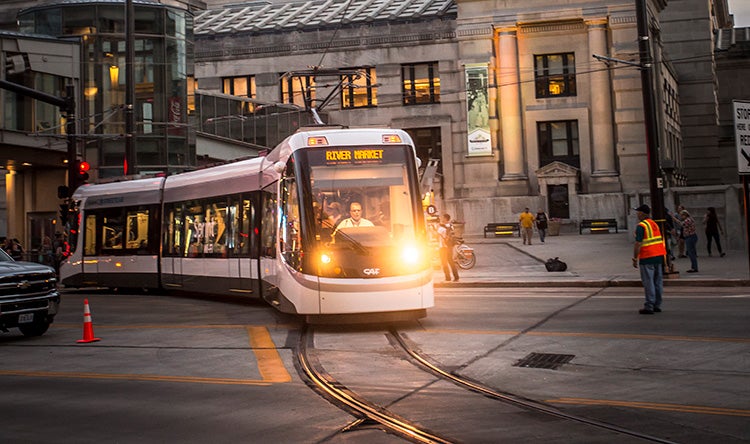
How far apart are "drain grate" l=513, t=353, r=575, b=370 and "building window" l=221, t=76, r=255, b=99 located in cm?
4925

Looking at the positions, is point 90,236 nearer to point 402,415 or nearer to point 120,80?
point 120,80

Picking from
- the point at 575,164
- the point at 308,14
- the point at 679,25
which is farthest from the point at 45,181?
the point at 679,25

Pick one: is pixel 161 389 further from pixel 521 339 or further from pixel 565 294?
pixel 565 294

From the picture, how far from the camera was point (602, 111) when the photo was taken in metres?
51.3

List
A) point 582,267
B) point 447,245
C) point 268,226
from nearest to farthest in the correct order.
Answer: point 268,226
point 447,245
point 582,267

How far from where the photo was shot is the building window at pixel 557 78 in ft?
172

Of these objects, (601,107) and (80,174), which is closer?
(80,174)

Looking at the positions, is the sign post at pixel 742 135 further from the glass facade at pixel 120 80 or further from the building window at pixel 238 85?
the building window at pixel 238 85

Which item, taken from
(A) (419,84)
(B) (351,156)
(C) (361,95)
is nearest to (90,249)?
(B) (351,156)

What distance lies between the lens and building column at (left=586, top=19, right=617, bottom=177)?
51250 millimetres

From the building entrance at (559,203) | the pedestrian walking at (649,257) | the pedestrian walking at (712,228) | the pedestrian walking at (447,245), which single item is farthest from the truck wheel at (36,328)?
the building entrance at (559,203)

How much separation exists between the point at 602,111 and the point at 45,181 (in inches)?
1256

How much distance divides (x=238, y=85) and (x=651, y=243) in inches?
Result: 1852

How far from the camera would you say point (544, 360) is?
1086 cm
